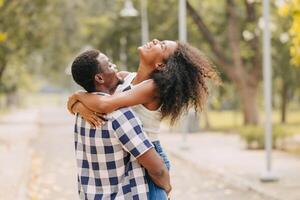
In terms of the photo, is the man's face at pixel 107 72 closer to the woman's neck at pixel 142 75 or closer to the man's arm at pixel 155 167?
the woman's neck at pixel 142 75

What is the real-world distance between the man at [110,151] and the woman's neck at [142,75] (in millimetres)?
104

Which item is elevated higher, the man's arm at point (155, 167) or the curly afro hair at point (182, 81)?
the curly afro hair at point (182, 81)

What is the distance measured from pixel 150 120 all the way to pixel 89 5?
46052mm

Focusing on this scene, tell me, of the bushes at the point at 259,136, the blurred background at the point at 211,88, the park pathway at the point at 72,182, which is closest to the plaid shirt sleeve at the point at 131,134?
the blurred background at the point at 211,88

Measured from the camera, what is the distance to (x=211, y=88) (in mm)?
3785

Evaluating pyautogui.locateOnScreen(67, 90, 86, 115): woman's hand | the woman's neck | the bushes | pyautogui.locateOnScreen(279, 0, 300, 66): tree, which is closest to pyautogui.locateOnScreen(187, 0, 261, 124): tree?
the bushes

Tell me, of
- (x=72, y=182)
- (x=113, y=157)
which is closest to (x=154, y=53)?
(x=113, y=157)

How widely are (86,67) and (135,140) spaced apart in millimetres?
430

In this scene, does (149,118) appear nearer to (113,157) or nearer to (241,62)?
(113,157)

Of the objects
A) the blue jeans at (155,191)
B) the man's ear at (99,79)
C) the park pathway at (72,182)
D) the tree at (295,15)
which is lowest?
the park pathway at (72,182)

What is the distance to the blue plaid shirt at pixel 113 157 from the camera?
10.8ft

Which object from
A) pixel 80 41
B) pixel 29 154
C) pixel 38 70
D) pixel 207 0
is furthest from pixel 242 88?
Result: pixel 38 70

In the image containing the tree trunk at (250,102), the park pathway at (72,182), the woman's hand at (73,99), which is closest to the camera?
the woman's hand at (73,99)

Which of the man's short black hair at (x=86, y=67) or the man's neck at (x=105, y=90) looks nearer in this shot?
the man's short black hair at (x=86, y=67)
